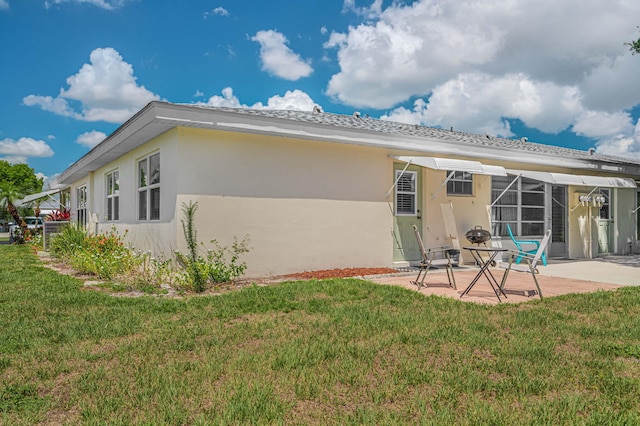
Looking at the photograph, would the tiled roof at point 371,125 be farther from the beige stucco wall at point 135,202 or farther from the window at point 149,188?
the window at point 149,188

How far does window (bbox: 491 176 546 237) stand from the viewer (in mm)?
11461

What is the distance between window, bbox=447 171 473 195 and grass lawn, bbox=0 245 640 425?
16.6 feet

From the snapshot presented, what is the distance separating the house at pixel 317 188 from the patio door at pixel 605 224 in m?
0.95

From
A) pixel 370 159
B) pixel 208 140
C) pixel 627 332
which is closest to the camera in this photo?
pixel 627 332

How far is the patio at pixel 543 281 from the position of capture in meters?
6.63

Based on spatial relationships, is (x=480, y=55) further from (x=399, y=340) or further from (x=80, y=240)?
(x=80, y=240)

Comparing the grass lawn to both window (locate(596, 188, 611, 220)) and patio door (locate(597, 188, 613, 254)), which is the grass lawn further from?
window (locate(596, 188, 611, 220))

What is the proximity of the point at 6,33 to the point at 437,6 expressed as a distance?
14.6 meters

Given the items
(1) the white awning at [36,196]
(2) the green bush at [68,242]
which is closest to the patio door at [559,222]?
(2) the green bush at [68,242]

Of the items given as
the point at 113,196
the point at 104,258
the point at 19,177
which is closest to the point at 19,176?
the point at 19,177

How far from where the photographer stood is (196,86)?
12.1m

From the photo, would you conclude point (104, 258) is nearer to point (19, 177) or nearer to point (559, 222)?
point (559, 222)

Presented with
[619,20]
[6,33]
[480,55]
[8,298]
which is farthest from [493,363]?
[6,33]

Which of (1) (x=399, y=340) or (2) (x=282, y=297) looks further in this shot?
(2) (x=282, y=297)
